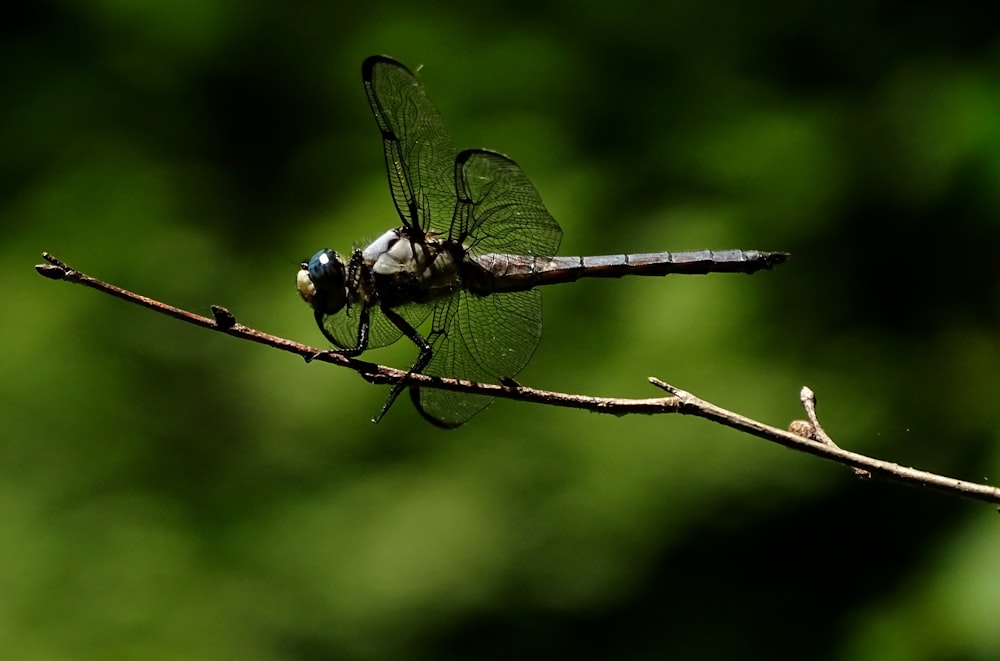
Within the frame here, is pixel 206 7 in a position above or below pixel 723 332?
above

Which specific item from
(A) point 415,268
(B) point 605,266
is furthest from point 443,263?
(B) point 605,266

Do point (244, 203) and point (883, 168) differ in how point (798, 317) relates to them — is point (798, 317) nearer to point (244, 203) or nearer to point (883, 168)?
point (883, 168)

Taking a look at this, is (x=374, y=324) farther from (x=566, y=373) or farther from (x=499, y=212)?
(x=566, y=373)

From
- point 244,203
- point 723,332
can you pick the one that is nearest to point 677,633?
point 723,332

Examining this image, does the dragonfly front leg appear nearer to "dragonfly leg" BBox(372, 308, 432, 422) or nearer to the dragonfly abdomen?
"dragonfly leg" BBox(372, 308, 432, 422)

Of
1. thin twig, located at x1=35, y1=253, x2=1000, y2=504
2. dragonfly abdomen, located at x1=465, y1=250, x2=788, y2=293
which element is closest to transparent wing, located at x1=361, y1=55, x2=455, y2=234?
dragonfly abdomen, located at x1=465, y1=250, x2=788, y2=293

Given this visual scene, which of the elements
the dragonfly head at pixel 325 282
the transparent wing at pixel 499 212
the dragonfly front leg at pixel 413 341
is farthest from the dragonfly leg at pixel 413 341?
the transparent wing at pixel 499 212
